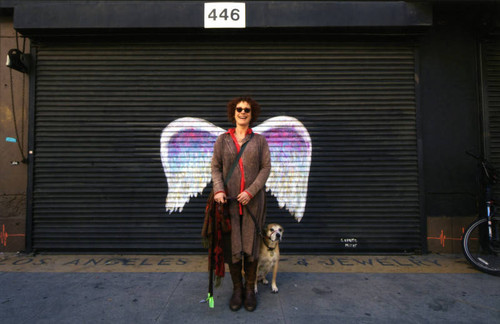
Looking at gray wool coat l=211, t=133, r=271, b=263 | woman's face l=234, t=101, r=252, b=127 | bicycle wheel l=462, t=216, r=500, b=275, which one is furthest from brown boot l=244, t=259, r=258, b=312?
bicycle wheel l=462, t=216, r=500, b=275

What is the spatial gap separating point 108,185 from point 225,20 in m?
3.28

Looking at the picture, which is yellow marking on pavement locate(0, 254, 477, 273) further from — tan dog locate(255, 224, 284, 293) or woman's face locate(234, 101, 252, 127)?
woman's face locate(234, 101, 252, 127)

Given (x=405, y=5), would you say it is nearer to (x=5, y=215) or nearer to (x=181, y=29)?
(x=181, y=29)

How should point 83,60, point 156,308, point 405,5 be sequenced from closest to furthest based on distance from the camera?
point 156,308 < point 405,5 < point 83,60

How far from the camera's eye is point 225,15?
170 inches

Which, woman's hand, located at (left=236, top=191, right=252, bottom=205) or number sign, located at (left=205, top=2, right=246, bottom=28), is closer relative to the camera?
woman's hand, located at (left=236, top=191, right=252, bottom=205)

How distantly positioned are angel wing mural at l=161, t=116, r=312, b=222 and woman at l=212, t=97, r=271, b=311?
1.59 meters

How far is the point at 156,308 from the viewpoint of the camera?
273 centimetres

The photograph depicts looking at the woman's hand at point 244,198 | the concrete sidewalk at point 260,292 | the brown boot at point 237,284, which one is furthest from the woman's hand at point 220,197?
the concrete sidewalk at point 260,292

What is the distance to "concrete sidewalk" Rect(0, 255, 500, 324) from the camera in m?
2.59

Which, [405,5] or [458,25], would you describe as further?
[458,25]

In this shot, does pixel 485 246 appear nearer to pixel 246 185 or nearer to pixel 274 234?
pixel 274 234

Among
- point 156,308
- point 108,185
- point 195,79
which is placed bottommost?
point 156,308

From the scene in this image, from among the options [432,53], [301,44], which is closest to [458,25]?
[432,53]
